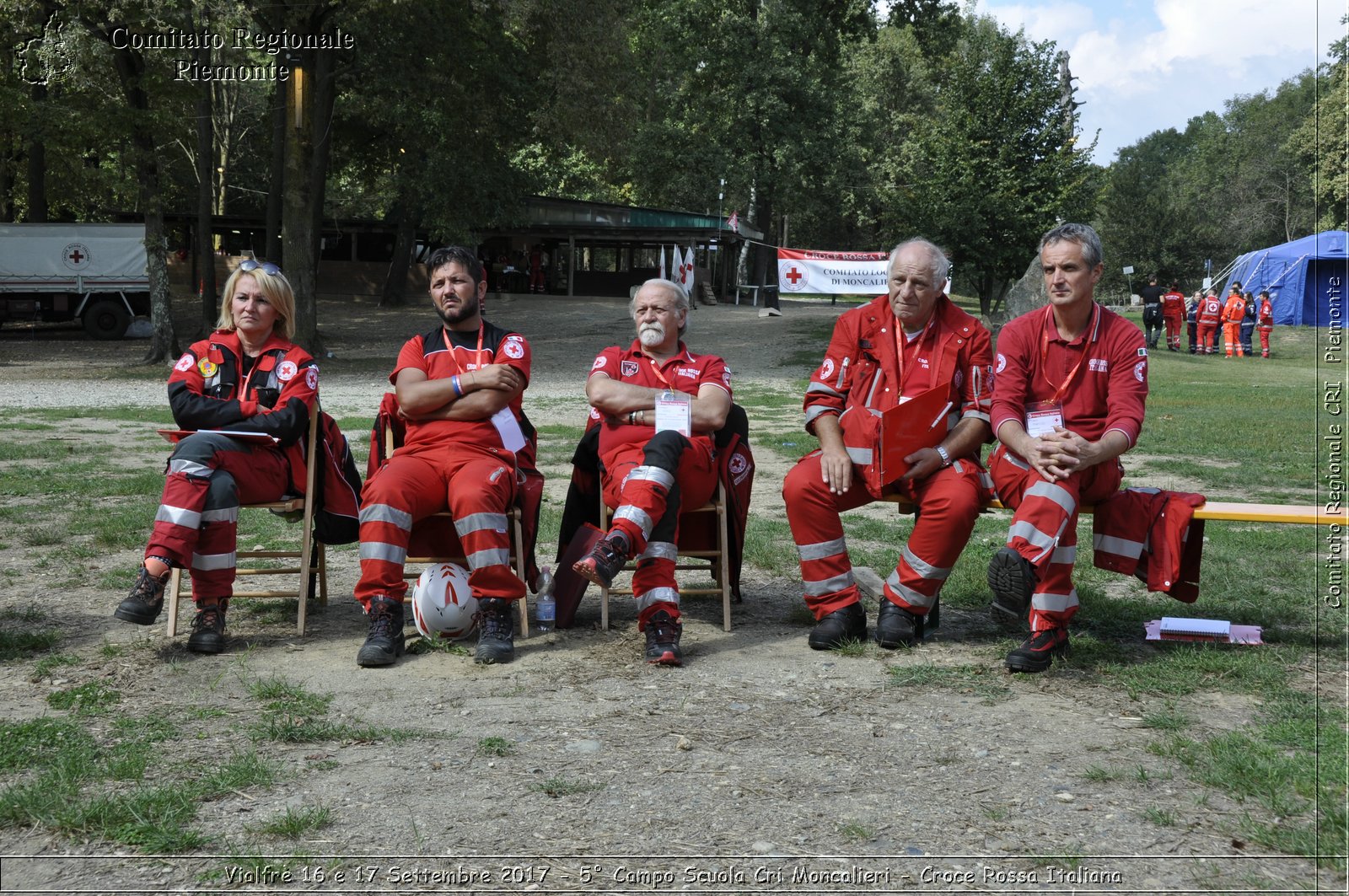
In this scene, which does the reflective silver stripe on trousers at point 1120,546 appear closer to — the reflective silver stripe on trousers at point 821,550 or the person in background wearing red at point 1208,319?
the reflective silver stripe on trousers at point 821,550

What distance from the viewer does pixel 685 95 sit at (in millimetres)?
42438

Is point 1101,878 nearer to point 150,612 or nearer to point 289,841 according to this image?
point 289,841

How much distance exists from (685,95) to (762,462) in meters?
34.3

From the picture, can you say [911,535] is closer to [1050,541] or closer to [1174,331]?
[1050,541]

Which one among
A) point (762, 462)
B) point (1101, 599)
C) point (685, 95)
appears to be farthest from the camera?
point (685, 95)

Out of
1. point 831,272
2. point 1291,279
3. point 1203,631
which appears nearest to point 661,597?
point 1203,631

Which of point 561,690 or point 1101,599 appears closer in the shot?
point 561,690

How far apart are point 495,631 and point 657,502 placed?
0.84 meters

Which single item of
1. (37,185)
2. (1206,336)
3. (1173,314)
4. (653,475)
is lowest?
(653,475)

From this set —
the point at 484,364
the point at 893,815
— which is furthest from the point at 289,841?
the point at 484,364

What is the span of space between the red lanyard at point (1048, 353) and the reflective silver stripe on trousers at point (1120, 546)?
1.98 ft

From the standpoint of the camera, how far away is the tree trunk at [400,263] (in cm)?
3678

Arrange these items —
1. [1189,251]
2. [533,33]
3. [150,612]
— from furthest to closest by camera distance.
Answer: [1189,251] → [533,33] → [150,612]

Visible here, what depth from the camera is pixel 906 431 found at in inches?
197
